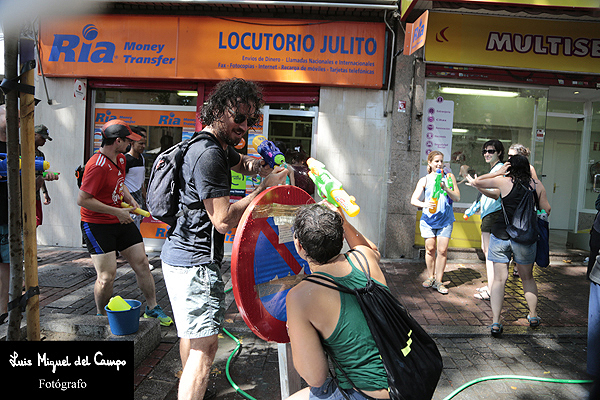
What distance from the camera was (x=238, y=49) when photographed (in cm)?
686

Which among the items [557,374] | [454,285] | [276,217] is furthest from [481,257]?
[276,217]

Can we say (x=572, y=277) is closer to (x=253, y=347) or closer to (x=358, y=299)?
(x=253, y=347)

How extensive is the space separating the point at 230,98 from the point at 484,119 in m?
6.56

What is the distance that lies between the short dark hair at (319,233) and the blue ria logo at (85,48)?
22.0ft

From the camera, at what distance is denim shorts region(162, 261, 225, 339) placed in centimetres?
210

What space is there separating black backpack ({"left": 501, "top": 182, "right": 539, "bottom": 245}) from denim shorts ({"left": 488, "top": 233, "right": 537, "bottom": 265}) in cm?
7

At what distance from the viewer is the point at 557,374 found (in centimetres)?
318

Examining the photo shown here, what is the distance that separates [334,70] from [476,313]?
174 inches

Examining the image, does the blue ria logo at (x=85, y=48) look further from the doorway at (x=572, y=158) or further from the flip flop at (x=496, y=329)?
the doorway at (x=572, y=158)

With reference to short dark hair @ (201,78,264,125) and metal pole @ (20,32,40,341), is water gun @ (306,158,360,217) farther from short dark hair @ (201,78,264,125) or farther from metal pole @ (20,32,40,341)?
metal pole @ (20,32,40,341)

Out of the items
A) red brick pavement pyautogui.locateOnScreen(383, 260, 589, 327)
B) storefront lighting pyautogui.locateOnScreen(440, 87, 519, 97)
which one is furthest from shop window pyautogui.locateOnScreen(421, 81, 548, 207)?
red brick pavement pyautogui.locateOnScreen(383, 260, 589, 327)

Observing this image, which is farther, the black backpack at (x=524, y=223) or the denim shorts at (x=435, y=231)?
the denim shorts at (x=435, y=231)

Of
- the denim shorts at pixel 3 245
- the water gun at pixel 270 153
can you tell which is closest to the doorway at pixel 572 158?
the water gun at pixel 270 153

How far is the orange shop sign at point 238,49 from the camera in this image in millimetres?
6805
